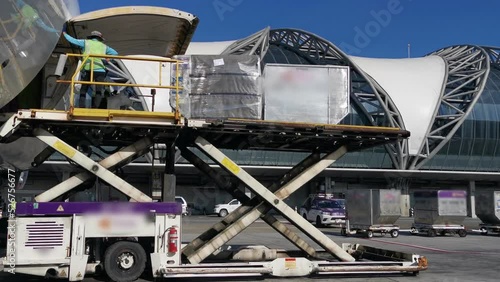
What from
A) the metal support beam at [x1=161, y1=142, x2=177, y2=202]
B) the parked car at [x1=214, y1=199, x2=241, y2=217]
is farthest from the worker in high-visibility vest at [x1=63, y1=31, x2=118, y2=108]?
the parked car at [x1=214, y1=199, x2=241, y2=217]

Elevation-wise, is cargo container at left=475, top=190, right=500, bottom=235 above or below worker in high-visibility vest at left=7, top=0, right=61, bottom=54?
below

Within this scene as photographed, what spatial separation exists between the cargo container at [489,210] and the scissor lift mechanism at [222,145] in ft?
48.1

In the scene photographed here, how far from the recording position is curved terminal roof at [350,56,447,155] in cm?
4425

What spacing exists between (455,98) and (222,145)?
134 feet

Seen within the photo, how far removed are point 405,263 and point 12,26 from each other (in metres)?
7.85

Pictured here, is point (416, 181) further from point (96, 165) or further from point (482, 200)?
point (96, 165)

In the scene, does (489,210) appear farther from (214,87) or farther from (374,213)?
(214,87)

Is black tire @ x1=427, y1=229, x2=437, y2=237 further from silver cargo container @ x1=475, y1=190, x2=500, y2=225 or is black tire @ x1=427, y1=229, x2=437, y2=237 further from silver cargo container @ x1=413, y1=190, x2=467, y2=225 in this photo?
silver cargo container @ x1=475, y1=190, x2=500, y2=225

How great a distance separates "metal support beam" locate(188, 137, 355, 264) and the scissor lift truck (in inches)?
0.8

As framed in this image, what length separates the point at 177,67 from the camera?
8.39 metres

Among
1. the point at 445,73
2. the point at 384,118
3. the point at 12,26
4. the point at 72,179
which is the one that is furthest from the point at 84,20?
the point at 445,73

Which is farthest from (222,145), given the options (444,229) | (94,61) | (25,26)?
(444,229)

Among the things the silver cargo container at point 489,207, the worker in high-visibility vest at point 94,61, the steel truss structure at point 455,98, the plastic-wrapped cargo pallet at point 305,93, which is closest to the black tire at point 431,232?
the silver cargo container at point 489,207

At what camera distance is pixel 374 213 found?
70.9ft
